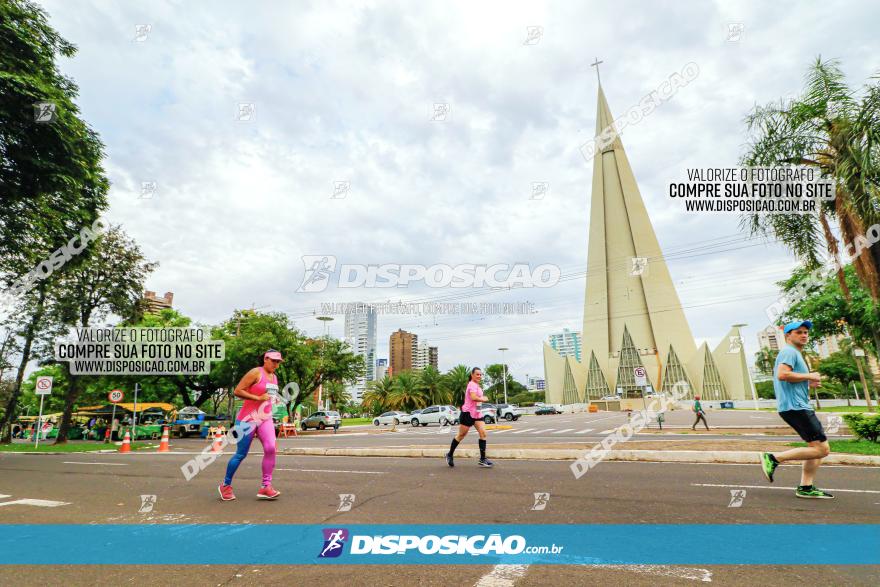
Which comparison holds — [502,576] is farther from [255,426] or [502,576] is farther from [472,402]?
[472,402]

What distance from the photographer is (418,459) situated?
10.6 m

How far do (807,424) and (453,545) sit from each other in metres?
4.49

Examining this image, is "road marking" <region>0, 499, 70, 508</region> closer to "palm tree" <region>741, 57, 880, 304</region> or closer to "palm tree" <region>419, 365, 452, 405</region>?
"palm tree" <region>741, 57, 880, 304</region>

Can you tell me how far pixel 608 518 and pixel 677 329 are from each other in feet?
274

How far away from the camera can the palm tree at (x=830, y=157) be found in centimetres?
1024

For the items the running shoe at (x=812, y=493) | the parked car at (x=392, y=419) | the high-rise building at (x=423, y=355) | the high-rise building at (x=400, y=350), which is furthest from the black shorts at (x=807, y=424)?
the high-rise building at (x=423, y=355)

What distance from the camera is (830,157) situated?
11.5m

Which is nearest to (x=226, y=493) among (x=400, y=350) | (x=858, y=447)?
(x=858, y=447)

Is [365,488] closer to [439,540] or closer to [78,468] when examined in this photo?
[439,540]

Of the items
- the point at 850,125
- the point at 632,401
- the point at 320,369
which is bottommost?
the point at 632,401

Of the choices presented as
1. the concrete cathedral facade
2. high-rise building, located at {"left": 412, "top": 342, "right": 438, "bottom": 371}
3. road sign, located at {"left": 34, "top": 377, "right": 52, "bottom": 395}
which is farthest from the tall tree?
high-rise building, located at {"left": 412, "top": 342, "right": 438, "bottom": 371}

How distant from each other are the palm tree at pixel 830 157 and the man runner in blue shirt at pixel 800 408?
759cm

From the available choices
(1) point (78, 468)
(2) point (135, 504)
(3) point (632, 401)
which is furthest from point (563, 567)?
(3) point (632, 401)

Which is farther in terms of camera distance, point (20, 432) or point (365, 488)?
point (20, 432)
